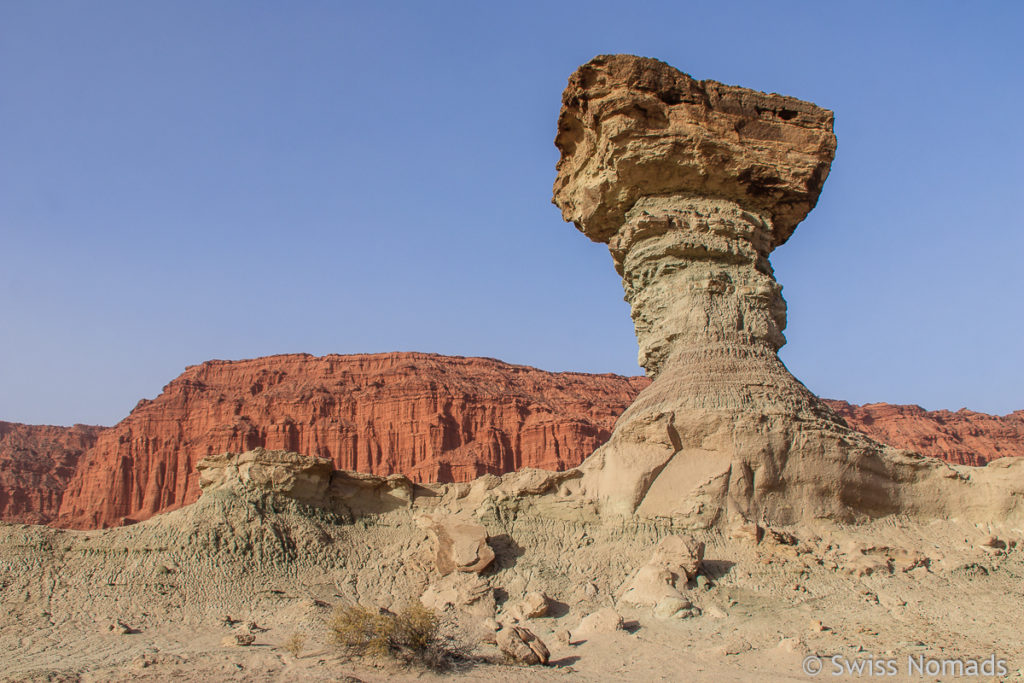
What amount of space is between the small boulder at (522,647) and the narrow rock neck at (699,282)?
5185mm

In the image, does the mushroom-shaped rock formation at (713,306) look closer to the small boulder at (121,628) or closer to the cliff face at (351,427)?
the small boulder at (121,628)

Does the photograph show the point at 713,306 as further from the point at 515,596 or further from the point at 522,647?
the point at 522,647

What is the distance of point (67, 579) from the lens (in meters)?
9.65

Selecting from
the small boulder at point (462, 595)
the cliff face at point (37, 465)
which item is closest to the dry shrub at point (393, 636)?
the small boulder at point (462, 595)

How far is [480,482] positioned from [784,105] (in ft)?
26.2

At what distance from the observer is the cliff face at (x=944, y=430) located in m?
72.4

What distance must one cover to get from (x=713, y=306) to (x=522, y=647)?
6318 mm

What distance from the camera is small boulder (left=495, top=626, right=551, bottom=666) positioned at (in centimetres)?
806

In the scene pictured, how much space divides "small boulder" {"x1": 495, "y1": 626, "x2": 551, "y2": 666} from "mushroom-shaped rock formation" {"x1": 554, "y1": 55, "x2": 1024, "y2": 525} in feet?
10.5

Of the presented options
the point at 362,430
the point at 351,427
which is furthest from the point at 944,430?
the point at 351,427

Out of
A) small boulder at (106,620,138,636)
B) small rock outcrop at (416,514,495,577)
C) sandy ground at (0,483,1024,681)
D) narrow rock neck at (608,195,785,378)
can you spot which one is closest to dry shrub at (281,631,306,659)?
sandy ground at (0,483,1024,681)

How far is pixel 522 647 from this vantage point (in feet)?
26.6

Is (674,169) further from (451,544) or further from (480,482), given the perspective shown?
(451,544)

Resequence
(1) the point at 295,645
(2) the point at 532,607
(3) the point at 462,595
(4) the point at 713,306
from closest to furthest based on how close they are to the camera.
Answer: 1. (1) the point at 295,645
2. (2) the point at 532,607
3. (3) the point at 462,595
4. (4) the point at 713,306
